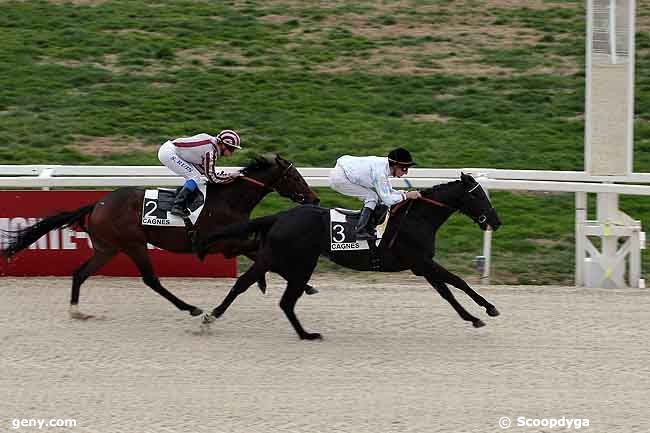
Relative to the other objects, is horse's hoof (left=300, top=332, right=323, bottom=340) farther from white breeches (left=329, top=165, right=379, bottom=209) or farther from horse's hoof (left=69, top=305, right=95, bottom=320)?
horse's hoof (left=69, top=305, right=95, bottom=320)

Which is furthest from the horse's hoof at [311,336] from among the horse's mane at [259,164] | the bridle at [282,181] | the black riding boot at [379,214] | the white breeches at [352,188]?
the horse's mane at [259,164]

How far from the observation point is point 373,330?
9.16m

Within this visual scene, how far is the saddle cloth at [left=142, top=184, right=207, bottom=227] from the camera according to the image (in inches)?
377

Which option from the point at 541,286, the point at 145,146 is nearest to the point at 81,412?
the point at 541,286

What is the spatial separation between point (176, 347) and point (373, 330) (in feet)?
5.45

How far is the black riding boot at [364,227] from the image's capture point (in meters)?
8.92

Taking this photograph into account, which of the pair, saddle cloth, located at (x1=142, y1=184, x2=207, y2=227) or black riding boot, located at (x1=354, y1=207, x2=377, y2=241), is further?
saddle cloth, located at (x1=142, y1=184, x2=207, y2=227)

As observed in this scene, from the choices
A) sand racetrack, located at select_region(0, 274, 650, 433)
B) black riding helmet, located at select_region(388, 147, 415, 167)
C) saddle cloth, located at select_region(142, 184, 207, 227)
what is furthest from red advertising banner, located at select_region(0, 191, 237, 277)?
black riding helmet, located at select_region(388, 147, 415, 167)

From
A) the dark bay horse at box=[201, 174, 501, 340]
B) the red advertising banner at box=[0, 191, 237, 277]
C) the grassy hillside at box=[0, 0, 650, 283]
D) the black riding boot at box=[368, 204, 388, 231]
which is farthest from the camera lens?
the grassy hillside at box=[0, 0, 650, 283]

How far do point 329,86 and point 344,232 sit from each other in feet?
32.3

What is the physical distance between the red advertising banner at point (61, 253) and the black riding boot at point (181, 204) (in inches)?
56.6

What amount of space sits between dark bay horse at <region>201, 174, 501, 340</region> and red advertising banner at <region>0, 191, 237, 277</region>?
5.96 ft

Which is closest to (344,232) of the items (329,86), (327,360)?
(327,360)

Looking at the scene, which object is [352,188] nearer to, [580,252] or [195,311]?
[195,311]
